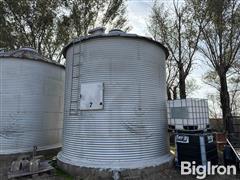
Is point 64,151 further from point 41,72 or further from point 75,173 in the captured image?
point 41,72

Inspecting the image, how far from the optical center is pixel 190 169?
747 centimetres

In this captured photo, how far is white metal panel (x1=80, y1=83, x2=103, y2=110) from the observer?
753 cm

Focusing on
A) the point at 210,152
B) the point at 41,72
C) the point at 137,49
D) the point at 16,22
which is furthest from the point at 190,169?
the point at 16,22

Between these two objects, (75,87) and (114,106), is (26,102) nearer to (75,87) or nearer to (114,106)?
(75,87)

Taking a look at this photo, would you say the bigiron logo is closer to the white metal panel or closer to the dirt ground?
the dirt ground

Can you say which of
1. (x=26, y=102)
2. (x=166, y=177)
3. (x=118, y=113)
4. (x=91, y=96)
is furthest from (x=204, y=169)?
(x=26, y=102)

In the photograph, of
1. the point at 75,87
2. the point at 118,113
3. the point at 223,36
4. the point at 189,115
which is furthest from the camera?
the point at 223,36

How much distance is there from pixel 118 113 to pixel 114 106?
10.9 inches

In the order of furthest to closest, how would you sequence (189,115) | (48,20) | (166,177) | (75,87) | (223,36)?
1. (48,20)
2. (223,36)
3. (75,87)
4. (189,115)
5. (166,177)

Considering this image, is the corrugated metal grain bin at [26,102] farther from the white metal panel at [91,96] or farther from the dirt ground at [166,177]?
the white metal panel at [91,96]

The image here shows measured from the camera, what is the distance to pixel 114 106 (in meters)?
7.46

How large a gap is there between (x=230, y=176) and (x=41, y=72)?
9258 mm

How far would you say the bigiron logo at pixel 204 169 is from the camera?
7203 millimetres

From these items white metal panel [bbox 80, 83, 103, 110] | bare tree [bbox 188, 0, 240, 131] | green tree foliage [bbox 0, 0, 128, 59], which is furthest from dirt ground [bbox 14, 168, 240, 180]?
green tree foliage [bbox 0, 0, 128, 59]
